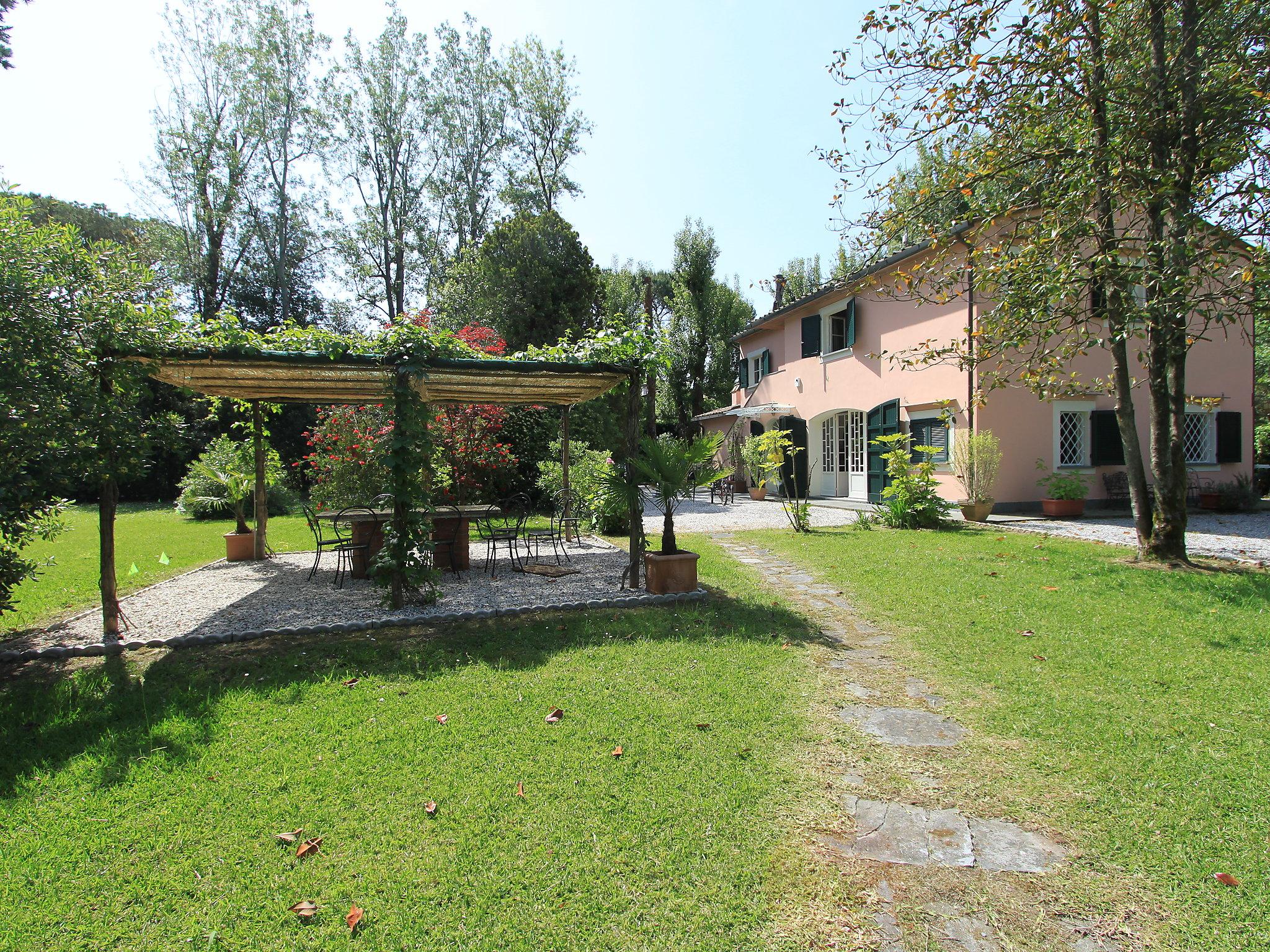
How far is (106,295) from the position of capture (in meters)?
4.84

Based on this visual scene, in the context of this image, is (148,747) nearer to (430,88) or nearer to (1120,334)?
(1120,334)

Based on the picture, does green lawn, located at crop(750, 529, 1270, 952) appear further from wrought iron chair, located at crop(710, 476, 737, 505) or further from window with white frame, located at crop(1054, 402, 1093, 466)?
wrought iron chair, located at crop(710, 476, 737, 505)

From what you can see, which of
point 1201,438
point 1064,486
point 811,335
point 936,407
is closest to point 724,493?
point 811,335

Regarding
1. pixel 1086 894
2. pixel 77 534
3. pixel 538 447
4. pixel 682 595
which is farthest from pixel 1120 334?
pixel 77 534

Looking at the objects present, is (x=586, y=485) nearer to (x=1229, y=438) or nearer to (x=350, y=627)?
(x=350, y=627)

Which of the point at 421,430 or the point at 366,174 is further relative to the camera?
the point at 366,174

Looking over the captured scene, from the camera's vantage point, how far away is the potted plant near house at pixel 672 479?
6457mm

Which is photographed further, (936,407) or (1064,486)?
(936,407)

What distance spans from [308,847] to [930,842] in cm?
247

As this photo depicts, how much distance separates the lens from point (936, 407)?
1318 centimetres

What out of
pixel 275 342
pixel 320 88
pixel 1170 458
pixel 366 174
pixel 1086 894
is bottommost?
pixel 1086 894

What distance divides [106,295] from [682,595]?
541 cm

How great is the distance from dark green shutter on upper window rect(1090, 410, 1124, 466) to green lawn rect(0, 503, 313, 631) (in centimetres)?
1500

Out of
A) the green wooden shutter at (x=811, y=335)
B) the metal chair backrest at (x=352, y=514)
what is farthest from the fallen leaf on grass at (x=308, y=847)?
the green wooden shutter at (x=811, y=335)
